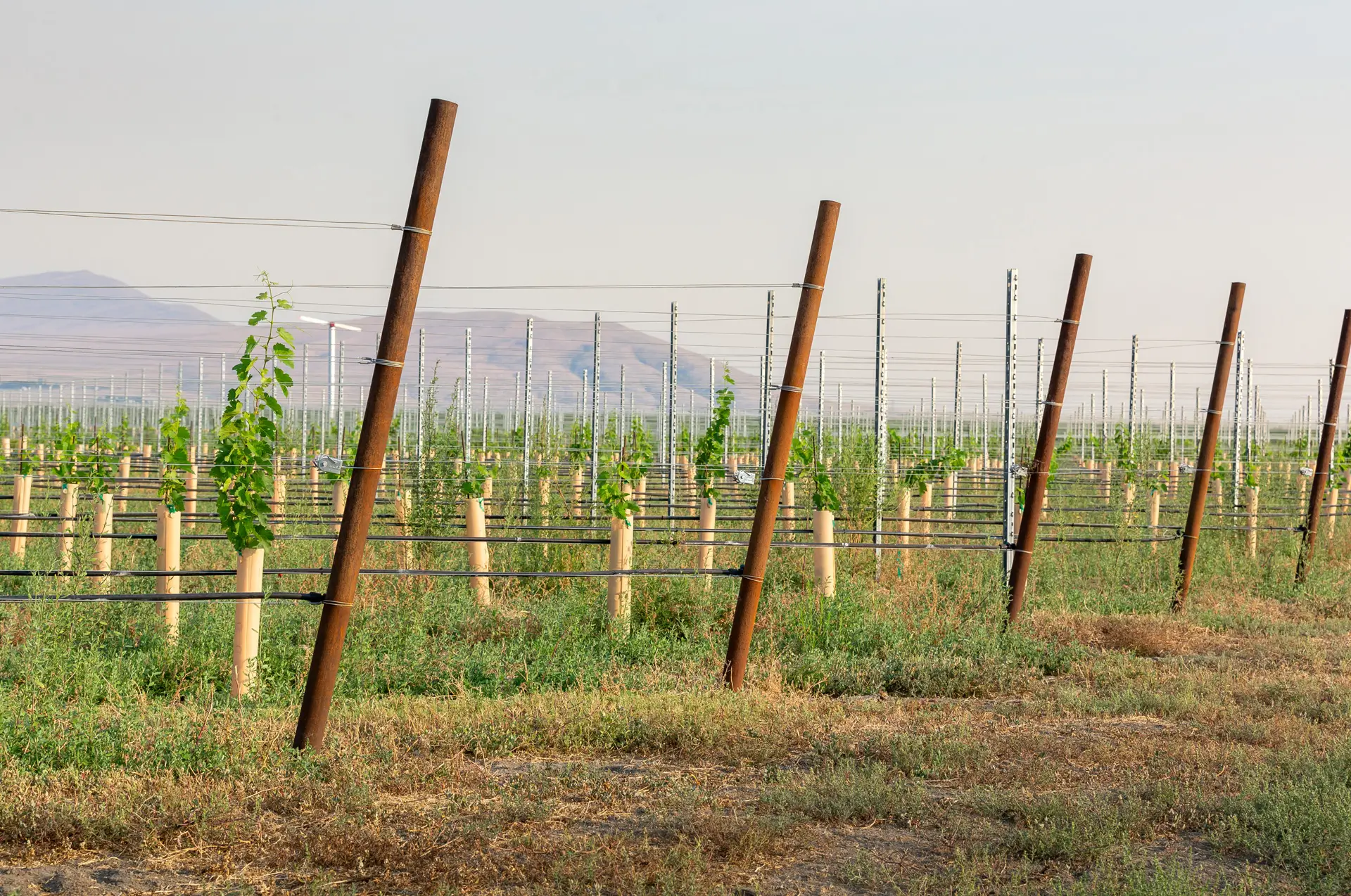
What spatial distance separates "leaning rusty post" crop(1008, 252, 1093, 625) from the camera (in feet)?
29.2

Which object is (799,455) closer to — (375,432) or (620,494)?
(620,494)

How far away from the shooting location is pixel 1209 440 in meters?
10.7

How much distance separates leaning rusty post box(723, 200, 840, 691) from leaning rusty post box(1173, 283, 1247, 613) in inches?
201

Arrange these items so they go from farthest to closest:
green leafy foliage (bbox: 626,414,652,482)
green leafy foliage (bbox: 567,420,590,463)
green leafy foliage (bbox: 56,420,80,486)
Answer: green leafy foliage (bbox: 567,420,590,463)
green leafy foliage (bbox: 626,414,652,482)
green leafy foliage (bbox: 56,420,80,486)

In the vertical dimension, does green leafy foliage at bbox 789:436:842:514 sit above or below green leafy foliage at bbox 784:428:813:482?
below

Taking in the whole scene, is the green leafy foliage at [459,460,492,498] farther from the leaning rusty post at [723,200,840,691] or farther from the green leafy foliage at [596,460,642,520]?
the leaning rusty post at [723,200,840,691]

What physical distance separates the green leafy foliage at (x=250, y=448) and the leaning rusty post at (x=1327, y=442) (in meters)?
9.96

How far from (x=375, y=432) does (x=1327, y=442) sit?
1092 cm

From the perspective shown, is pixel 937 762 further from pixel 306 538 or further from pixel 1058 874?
pixel 306 538

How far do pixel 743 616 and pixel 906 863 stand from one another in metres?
2.95

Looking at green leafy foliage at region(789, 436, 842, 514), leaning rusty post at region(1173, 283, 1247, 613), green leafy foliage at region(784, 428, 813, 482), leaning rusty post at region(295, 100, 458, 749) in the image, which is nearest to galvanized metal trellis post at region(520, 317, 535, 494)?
green leafy foliage at region(784, 428, 813, 482)

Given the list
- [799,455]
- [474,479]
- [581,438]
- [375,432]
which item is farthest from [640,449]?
[375,432]

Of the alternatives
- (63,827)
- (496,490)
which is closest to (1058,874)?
(63,827)

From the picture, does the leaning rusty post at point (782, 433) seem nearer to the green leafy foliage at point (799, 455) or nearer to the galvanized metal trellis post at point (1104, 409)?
the green leafy foliage at point (799, 455)
